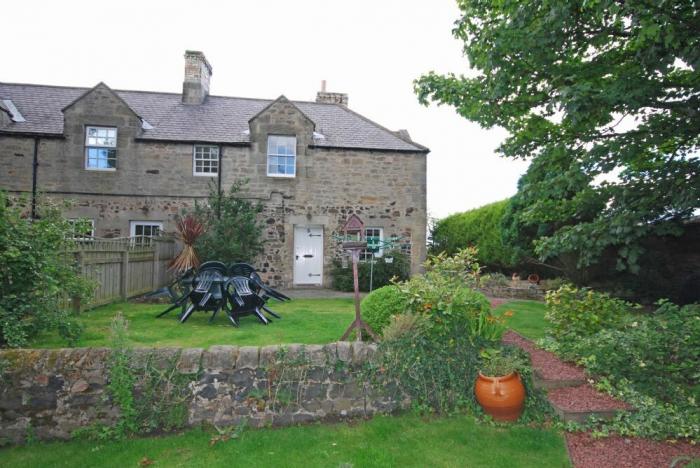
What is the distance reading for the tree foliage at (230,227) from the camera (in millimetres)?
12594

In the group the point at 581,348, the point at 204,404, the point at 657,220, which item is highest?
the point at 657,220

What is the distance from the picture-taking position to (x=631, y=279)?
37.1 ft

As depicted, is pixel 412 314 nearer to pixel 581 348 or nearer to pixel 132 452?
pixel 581 348

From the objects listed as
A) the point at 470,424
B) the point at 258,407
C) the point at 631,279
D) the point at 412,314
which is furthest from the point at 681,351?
the point at 631,279

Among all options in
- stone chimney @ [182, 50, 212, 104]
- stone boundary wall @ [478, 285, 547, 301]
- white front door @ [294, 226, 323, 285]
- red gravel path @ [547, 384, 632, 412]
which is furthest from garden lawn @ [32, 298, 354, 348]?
stone chimney @ [182, 50, 212, 104]

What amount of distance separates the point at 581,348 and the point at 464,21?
18.6 feet

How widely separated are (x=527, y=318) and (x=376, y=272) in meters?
6.26

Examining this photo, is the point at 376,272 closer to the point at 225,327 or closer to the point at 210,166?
the point at 210,166

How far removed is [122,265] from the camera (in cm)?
1061

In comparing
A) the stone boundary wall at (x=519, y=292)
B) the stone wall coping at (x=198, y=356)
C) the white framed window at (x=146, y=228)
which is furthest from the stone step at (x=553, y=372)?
the white framed window at (x=146, y=228)

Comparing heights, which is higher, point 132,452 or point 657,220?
Answer: point 657,220

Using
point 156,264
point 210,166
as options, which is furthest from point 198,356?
point 210,166

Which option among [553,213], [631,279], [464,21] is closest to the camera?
[464,21]

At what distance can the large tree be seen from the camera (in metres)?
5.73
